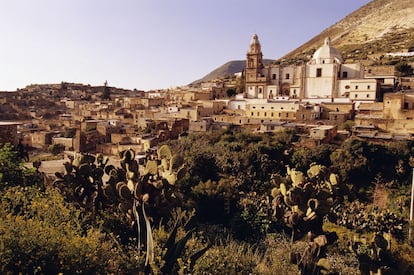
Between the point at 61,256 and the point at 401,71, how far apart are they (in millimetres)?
40512

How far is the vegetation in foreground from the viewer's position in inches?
170

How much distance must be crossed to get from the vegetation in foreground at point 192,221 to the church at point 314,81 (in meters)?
13.2

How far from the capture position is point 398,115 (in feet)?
69.4

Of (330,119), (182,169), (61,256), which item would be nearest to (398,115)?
(330,119)

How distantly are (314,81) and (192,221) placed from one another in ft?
90.5

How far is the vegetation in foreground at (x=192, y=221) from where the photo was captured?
433 cm

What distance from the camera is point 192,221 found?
Result: 28.4 ft

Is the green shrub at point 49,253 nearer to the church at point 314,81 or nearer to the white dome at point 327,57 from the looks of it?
the church at point 314,81

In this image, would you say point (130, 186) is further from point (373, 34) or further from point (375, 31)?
point (375, 31)

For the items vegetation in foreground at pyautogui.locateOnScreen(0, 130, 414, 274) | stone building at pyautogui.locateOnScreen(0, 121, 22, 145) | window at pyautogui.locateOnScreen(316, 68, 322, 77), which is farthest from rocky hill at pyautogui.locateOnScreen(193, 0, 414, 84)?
stone building at pyautogui.locateOnScreen(0, 121, 22, 145)

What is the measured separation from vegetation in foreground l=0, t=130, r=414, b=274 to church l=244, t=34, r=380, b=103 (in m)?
13.2

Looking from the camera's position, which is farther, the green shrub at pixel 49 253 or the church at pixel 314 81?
the church at pixel 314 81

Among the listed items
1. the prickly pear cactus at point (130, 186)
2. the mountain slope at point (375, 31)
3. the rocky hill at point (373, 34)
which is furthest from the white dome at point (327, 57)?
the prickly pear cactus at point (130, 186)

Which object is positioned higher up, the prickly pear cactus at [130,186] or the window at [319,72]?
the window at [319,72]
